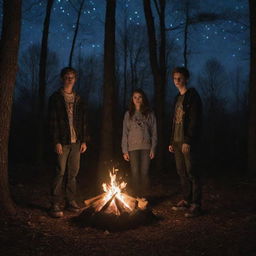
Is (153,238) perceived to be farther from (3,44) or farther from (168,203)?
(3,44)

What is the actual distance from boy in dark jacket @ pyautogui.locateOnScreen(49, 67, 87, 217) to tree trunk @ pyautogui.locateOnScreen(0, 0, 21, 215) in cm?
79

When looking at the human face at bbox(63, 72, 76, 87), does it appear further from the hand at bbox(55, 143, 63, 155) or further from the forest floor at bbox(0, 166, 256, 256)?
the forest floor at bbox(0, 166, 256, 256)

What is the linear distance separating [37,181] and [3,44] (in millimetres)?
5349

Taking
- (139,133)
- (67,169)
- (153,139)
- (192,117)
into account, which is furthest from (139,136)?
(67,169)

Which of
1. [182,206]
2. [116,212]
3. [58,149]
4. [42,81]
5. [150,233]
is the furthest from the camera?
[42,81]

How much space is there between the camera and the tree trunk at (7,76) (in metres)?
5.94

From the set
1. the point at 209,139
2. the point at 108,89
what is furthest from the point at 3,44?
the point at 209,139

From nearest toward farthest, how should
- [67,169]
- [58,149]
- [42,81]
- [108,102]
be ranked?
[58,149] < [67,169] < [108,102] < [42,81]

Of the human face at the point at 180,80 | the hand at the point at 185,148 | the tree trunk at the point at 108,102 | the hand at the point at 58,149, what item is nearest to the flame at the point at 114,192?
the hand at the point at 58,149

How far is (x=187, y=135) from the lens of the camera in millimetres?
6176

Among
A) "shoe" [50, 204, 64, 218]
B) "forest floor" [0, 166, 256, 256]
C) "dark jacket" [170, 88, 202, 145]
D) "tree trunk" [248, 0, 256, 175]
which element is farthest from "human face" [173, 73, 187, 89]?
"tree trunk" [248, 0, 256, 175]

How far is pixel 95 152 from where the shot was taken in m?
22.2

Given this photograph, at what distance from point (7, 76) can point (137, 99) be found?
2.51 m

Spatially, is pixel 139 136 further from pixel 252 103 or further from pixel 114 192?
pixel 252 103
